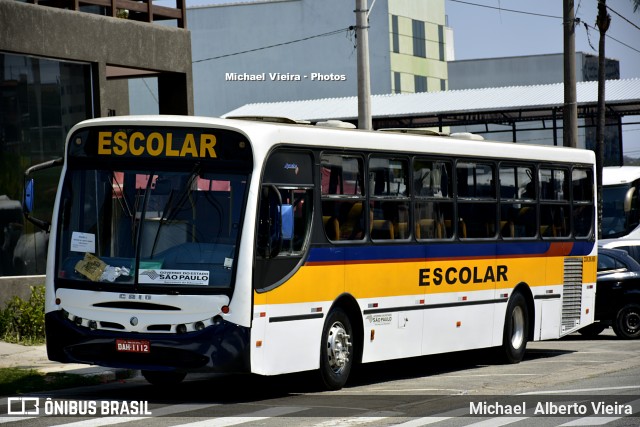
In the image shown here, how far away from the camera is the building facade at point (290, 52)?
87.6 meters

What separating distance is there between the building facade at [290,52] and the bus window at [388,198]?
71.0 meters

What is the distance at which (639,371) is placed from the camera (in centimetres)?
1666

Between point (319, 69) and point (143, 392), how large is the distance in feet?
247

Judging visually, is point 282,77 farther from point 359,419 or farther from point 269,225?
point 359,419

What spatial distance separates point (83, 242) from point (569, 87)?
1739 centimetres

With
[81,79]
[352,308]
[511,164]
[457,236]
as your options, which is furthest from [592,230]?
[81,79]

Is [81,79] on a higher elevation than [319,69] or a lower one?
lower

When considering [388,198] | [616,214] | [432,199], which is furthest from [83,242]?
[616,214]

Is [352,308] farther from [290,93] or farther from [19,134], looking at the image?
[290,93]

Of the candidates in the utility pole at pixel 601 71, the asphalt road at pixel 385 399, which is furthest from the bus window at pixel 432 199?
the utility pole at pixel 601 71

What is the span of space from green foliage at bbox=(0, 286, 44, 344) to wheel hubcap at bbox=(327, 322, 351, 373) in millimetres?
6057

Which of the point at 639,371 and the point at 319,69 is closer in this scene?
the point at 639,371

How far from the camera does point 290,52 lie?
8962cm

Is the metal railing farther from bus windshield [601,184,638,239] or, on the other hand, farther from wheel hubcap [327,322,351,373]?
bus windshield [601,184,638,239]
